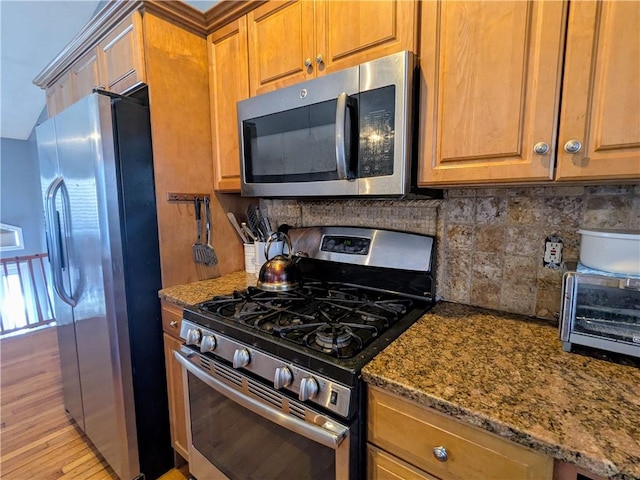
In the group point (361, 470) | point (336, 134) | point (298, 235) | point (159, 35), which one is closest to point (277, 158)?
point (336, 134)

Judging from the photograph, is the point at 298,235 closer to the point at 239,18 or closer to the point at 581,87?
the point at 239,18

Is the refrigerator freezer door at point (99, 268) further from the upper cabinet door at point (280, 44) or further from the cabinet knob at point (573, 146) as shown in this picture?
the cabinet knob at point (573, 146)

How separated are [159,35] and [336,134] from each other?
3.49 ft

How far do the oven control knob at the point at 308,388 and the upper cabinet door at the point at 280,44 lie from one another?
1.09 meters

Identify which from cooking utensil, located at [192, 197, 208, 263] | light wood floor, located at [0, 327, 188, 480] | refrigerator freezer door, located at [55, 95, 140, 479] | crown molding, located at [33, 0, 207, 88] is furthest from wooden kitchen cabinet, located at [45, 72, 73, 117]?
light wood floor, located at [0, 327, 188, 480]

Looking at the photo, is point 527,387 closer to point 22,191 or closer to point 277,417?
point 277,417

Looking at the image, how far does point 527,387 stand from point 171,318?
1378 mm

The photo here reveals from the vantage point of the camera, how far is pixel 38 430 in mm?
1901

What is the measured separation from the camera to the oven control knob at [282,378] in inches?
Answer: 35.4

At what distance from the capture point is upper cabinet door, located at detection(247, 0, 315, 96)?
122 centimetres

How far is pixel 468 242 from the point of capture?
1231mm

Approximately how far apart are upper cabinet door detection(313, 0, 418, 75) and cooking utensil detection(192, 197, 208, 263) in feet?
2.94

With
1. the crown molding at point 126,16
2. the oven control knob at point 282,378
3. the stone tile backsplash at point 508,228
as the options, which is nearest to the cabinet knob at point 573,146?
the stone tile backsplash at point 508,228

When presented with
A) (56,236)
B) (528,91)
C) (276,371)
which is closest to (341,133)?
(528,91)
